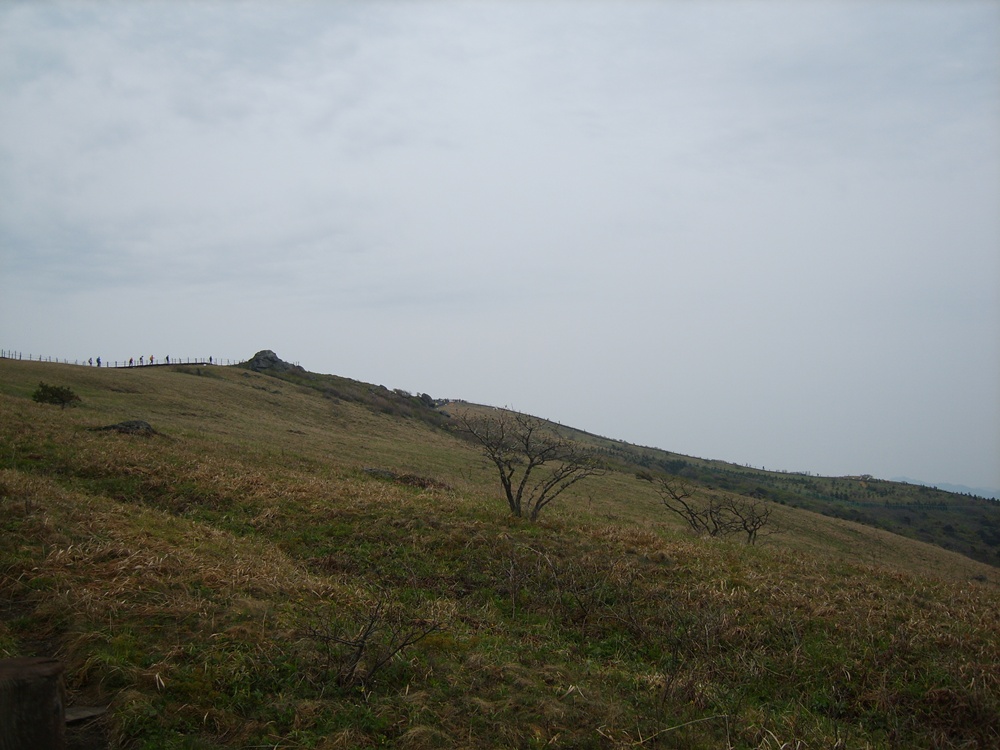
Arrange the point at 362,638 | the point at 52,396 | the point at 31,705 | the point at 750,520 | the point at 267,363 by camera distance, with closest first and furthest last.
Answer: the point at 31,705
the point at 362,638
the point at 750,520
the point at 52,396
the point at 267,363

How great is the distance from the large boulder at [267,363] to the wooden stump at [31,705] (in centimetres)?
7430

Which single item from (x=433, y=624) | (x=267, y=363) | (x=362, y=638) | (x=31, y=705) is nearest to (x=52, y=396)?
(x=433, y=624)

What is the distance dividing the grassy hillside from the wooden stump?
129 centimetres

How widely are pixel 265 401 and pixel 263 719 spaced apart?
4875 centimetres

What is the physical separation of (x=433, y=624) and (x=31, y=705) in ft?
16.9

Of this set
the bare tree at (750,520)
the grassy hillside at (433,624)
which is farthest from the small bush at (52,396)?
the bare tree at (750,520)

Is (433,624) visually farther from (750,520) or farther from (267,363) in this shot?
→ (267,363)

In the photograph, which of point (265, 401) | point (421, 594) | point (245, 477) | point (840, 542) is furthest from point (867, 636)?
point (265, 401)

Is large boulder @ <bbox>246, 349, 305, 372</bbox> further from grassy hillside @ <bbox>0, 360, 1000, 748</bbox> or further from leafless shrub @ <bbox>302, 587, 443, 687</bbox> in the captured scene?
leafless shrub @ <bbox>302, 587, 443, 687</bbox>

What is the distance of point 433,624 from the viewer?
883 cm

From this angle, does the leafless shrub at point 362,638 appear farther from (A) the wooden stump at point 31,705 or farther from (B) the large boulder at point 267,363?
(B) the large boulder at point 267,363

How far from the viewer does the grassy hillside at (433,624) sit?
642 centimetres

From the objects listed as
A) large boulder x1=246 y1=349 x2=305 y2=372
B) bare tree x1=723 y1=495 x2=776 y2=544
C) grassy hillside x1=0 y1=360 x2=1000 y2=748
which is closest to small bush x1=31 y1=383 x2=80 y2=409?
grassy hillside x1=0 y1=360 x2=1000 y2=748

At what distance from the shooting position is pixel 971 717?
26.8 ft
